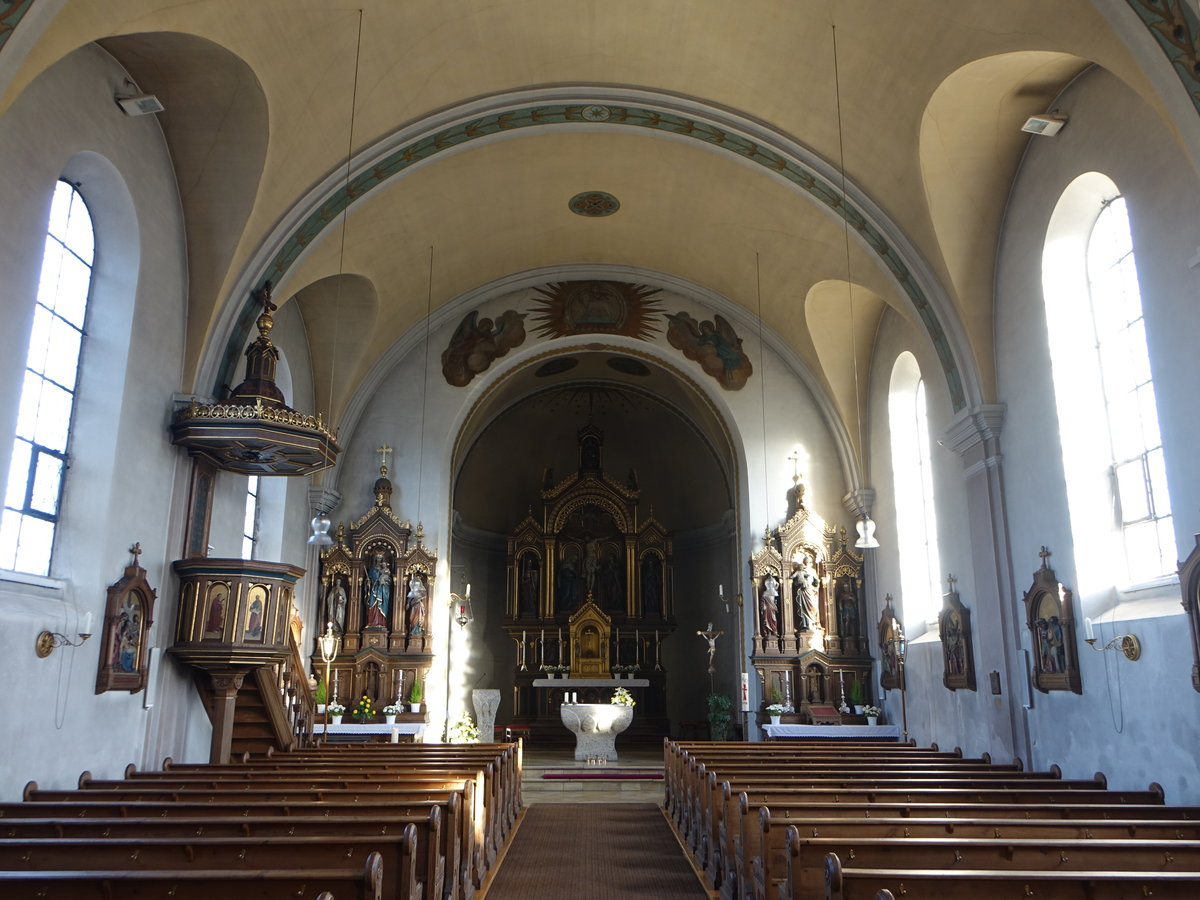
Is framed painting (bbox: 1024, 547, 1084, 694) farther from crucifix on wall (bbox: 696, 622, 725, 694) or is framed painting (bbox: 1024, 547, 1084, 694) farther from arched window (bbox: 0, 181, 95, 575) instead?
arched window (bbox: 0, 181, 95, 575)

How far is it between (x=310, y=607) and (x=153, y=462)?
225 inches

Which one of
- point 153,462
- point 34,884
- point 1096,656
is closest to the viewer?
point 34,884

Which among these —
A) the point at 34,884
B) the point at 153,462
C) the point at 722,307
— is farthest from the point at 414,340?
the point at 34,884

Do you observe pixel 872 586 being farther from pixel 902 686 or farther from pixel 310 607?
pixel 310 607

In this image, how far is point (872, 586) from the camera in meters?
15.8

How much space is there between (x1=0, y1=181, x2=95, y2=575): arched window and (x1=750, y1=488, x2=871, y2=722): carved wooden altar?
1067 centimetres

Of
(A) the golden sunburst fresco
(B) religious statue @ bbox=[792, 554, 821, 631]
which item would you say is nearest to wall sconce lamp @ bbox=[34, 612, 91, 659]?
(A) the golden sunburst fresco

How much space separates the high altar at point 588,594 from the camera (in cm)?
2077

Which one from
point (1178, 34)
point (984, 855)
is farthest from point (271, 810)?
point (1178, 34)

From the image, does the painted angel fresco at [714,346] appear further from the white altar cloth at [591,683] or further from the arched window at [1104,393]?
the arched window at [1104,393]

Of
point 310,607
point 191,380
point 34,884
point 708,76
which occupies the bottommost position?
point 34,884

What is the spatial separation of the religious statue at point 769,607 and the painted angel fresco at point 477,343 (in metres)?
6.23

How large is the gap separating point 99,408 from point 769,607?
34.7 feet

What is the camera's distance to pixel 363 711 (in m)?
15.2
